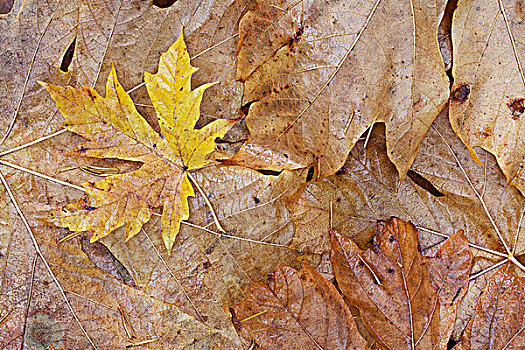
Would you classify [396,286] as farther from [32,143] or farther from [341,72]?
[32,143]

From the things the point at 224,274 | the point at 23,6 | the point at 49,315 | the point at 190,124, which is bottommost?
the point at 49,315

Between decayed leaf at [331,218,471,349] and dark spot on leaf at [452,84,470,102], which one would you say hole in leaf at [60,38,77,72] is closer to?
decayed leaf at [331,218,471,349]

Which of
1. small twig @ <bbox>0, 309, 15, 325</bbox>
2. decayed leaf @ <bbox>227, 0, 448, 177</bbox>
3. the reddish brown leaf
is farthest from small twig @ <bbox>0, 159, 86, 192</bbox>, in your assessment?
the reddish brown leaf

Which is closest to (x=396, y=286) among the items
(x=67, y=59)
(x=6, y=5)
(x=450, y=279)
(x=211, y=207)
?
(x=450, y=279)

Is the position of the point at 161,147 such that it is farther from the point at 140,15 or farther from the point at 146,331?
the point at 146,331

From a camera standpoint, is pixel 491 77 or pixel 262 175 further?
pixel 262 175

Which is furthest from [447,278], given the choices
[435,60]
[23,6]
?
[23,6]

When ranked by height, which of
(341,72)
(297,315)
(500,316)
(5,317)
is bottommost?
(5,317)

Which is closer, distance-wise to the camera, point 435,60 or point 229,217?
point 435,60
